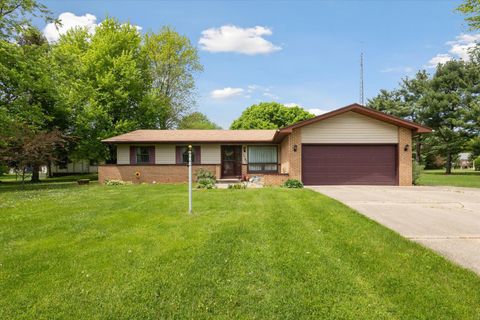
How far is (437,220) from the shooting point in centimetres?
698

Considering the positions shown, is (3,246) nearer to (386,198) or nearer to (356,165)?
(386,198)

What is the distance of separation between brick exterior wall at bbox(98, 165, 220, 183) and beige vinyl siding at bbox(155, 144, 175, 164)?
42.1 inches

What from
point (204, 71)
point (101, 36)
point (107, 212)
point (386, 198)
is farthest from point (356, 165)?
point (101, 36)

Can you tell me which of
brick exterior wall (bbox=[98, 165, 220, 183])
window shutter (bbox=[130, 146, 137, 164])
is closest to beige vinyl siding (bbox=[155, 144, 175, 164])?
brick exterior wall (bbox=[98, 165, 220, 183])

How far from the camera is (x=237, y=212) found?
7.51m

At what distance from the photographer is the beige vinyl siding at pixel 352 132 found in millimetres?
15938

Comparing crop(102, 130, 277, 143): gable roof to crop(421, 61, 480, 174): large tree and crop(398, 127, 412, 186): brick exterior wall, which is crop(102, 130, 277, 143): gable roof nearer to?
crop(398, 127, 412, 186): brick exterior wall

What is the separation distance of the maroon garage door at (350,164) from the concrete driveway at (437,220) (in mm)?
5534

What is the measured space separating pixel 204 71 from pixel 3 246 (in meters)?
29.3

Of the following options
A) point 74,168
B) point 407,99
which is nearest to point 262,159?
point 74,168

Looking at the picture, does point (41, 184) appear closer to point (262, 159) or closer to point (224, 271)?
point (262, 159)

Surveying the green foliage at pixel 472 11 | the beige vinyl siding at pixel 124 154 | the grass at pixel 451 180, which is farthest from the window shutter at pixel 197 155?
the green foliage at pixel 472 11

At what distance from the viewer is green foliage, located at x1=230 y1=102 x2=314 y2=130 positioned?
39.2 meters

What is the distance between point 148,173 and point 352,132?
12160 mm
